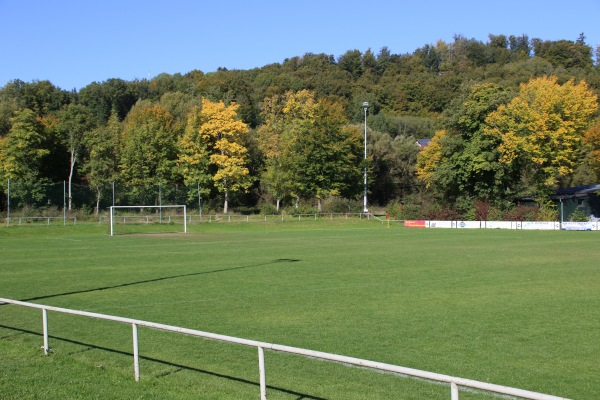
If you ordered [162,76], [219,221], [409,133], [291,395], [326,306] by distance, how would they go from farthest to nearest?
[162,76]
[409,133]
[219,221]
[326,306]
[291,395]

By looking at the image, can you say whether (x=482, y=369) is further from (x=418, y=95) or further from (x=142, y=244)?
(x=418, y=95)

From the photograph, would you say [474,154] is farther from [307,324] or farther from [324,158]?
[307,324]

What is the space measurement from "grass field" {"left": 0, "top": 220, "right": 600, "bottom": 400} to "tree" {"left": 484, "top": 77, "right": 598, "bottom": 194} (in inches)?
1523

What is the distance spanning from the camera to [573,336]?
10.7 m

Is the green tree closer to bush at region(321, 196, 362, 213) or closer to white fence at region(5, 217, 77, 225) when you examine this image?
bush at region(321, 196, 362, 213)

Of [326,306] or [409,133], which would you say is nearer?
[326,306]

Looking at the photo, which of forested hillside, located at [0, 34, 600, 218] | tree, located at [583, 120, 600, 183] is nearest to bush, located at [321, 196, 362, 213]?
forested hillside, located at [0, 34, 600, 218]

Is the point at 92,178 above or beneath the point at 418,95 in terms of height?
beneath

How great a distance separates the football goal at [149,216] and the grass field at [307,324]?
26.9m

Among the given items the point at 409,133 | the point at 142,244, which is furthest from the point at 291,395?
the point at 409,133

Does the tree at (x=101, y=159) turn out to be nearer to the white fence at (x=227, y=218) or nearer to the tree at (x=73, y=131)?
the tree at (x=73, y=131)

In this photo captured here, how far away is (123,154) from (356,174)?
30.0 metres

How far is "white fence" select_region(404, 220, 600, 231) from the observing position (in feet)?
175

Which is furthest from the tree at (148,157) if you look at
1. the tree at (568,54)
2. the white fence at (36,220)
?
the tree at (568,54)
